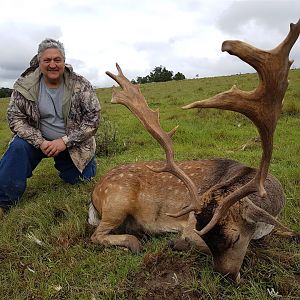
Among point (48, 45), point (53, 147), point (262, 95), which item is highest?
point (48, 45)

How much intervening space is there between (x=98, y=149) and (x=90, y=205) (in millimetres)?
3628

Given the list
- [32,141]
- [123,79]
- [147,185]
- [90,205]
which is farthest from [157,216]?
[32,141]

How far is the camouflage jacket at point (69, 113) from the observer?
6141 millimetres

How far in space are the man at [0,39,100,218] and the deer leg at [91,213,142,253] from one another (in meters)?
1.61

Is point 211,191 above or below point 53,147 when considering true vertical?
below

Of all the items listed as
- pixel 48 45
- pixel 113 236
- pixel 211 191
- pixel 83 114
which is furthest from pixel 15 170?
pixel 211 191

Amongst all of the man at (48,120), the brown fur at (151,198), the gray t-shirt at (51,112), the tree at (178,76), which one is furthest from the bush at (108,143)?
the tree at (178,76)

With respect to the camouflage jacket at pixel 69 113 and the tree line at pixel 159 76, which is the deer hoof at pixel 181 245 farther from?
the tree line at pixel 159 76

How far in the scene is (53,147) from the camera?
605cm

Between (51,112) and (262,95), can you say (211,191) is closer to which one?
(262,95)

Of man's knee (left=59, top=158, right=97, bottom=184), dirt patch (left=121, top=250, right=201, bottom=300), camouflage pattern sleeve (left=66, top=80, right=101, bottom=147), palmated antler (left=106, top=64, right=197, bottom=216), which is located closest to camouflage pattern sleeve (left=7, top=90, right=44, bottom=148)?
camouflage pattern sleeve (left=66, top=80, right=101, bottom=147)

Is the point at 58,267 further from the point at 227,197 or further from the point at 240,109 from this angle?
the point at 240,109

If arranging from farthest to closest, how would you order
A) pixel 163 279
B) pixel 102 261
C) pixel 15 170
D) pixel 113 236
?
1. pixel 15 170
2. pixel 113 236
3. pixel 102 261
4. pixel 163 279

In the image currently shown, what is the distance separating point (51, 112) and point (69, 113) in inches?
9.4
